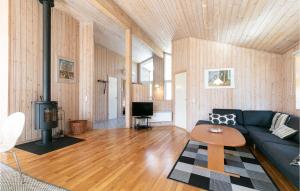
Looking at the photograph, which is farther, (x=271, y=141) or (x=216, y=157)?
(x=271, y=141)

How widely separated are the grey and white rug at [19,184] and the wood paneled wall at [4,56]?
1671 millimetres

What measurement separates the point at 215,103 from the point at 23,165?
4.67 metres

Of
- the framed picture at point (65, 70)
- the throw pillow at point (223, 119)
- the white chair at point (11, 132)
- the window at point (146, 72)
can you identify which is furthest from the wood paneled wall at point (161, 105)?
the white chair at point (11, 132)

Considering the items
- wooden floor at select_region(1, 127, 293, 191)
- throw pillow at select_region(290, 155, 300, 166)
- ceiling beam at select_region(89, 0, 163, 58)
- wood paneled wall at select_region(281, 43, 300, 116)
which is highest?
ceiling beam at select_region(89, 0, 163, 58)

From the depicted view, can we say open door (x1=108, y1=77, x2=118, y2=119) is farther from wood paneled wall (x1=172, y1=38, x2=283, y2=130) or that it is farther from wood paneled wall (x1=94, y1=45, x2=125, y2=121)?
wood paneled wall (x1=172, y1=38, x2=283, y2=130)

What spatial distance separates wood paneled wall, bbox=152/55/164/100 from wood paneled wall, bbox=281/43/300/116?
5318 mm

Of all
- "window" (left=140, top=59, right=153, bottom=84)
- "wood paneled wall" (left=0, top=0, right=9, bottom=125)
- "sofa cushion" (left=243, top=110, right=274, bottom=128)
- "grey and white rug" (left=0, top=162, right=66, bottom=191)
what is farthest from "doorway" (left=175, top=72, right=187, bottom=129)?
"wood paneled wall" (left=0, top=0, right=9, bottom=125)

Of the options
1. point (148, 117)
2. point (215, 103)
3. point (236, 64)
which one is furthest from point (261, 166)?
point (148, 117)

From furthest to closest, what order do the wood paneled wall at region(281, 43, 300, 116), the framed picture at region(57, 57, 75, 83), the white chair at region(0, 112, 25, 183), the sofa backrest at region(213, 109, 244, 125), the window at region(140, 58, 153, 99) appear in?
the window at region(140, 58, 153, 99)
the framed picture at region(57, 57, 75, 83)
the sofa backrest at region(213, 109, 244, 125)
the wood paneled wall at region(281, 43, 300, 116)
the white chair at region(0, 112, 25, 183)

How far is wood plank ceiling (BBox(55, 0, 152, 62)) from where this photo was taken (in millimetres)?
4035

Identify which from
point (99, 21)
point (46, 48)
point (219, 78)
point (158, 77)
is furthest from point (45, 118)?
point (158, 77)

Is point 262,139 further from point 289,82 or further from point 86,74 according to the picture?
point 86,74

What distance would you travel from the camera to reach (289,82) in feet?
12.6

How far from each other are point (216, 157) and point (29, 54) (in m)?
4.38
